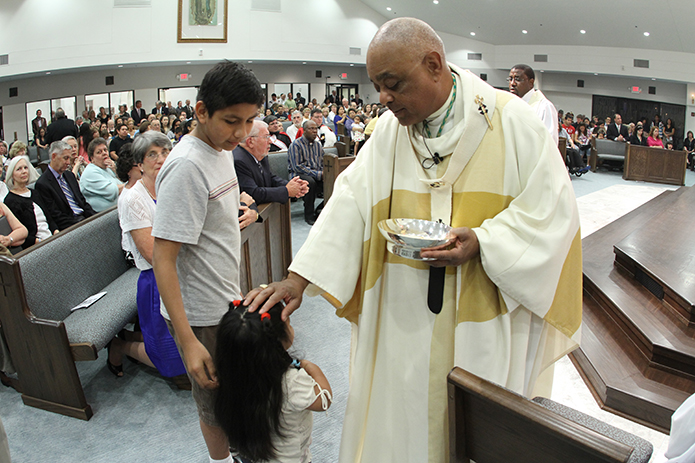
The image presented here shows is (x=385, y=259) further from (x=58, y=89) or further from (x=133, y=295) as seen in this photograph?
(x=58, y=89)

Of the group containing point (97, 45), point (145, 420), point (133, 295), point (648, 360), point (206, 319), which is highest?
point (97, 45)

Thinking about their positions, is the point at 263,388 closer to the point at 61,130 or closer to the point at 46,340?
the point at 46,340

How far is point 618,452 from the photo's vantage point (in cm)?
79

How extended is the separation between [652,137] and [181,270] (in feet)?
37.0

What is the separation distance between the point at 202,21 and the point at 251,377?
584 inches

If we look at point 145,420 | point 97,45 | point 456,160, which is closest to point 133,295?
point 145,420

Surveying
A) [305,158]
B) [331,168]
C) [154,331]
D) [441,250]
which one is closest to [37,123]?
[305,158]

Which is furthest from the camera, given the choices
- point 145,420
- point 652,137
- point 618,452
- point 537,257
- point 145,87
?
point 145,87

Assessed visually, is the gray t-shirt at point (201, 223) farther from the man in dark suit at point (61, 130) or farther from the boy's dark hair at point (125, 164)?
the man in dark suit at point (61, 130)

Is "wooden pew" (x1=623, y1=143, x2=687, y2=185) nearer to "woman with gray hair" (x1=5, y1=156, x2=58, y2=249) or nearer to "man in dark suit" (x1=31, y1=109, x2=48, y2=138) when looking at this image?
"woman with gray hair" (x1=5, y1=156, x2=58, y2=249)

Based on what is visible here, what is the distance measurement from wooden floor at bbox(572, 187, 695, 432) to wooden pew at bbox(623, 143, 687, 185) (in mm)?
5405

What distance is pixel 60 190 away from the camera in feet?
13.1

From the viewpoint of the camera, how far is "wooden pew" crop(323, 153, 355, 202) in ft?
18.4

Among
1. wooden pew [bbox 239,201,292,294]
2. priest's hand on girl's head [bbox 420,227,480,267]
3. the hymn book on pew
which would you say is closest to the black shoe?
the hymn book on pew
